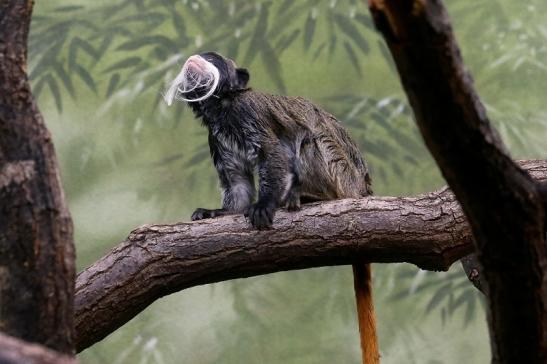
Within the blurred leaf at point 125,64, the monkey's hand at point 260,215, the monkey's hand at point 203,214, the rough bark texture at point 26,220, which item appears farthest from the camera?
the blurred leaf at point 125,64

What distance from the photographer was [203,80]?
11.0ft

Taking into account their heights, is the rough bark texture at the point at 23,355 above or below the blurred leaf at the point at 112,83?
below

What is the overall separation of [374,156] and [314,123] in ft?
4.78

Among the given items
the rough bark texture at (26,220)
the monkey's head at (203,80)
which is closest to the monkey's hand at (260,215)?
the monkey's head at (203,80)

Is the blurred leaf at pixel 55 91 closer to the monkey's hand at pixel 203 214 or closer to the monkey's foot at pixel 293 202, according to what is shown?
the monkey's hand at pixel 203 214

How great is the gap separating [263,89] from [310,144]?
1.52 metres

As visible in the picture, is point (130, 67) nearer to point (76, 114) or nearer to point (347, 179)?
point (76, 114)

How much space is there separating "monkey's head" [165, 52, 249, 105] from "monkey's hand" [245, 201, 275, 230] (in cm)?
72

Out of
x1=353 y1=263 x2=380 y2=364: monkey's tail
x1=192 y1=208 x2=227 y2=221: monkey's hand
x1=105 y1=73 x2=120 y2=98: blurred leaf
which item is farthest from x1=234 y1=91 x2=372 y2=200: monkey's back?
x1=105 y1=73 x2=120 y2=98: blurred leaf

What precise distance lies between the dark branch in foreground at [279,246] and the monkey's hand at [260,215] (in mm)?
23

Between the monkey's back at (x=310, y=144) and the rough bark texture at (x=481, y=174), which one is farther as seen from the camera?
the monkey's back at (x=310, y=144)

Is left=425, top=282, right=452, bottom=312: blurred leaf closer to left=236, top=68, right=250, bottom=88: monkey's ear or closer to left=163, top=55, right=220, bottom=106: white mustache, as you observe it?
left=236, top=68, right=250, bottom=88: monkey's ear

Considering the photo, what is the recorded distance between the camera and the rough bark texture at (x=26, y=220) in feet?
5.49

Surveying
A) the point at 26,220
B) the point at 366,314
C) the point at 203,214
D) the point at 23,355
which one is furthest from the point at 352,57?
the point at 23,355
